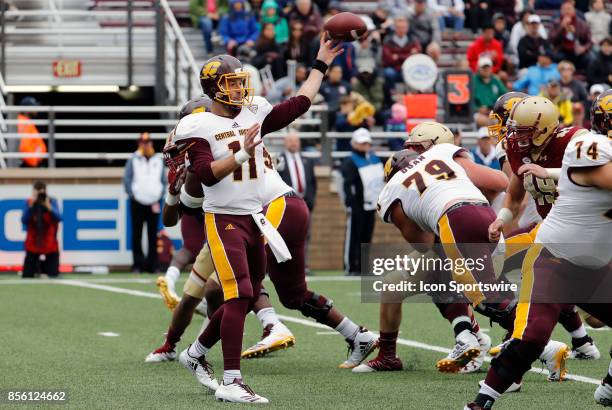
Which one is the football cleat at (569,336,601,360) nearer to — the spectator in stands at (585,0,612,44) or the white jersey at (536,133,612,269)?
the white jersey at (536,133,612,269)

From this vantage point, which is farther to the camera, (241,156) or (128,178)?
(128,178)

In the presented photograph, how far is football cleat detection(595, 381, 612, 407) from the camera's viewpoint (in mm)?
7164

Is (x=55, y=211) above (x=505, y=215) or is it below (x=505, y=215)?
below

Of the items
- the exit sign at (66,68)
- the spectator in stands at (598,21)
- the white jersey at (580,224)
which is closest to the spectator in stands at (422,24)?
the spectator in stands at (598,21)

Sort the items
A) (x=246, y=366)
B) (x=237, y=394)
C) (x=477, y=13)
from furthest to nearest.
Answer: (x=477, y=13) < (x=246, y=366) < (x=237, y=394)

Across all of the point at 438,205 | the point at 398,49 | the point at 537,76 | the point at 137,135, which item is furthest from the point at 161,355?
the point at 537,76

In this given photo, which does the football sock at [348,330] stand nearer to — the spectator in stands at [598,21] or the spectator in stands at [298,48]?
the spectator in stands at [298,48]

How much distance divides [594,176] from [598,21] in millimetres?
16239

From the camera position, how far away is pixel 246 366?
9156 mm

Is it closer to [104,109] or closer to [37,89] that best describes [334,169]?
[104,109]

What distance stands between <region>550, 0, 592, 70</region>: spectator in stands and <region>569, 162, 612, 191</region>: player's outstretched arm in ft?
49.3

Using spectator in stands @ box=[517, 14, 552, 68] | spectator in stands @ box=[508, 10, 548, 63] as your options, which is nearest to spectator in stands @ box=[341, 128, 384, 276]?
spectator in stands @ box=[517, 14, 552, 68]

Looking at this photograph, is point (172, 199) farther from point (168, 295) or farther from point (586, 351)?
point (586, 351)

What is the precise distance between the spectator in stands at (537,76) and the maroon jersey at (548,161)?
477 inches
